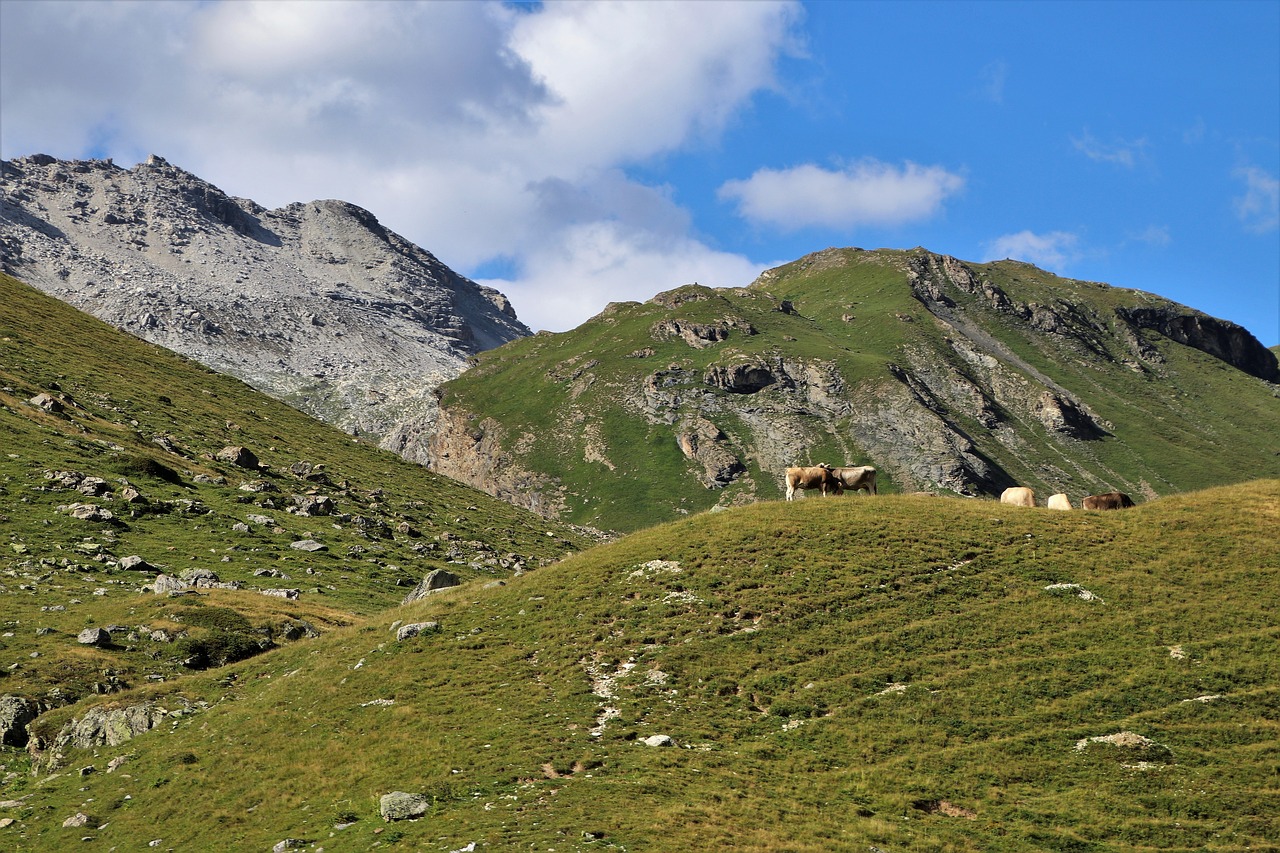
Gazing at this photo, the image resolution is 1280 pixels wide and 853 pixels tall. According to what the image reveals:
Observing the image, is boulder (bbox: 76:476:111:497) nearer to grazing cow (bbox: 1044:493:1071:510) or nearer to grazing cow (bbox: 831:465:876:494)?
grazing cow (bbox: 831:465:876:494)

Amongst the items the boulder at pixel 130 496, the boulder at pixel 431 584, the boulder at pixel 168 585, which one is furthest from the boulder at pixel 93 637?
the boulder at pixel 130 496

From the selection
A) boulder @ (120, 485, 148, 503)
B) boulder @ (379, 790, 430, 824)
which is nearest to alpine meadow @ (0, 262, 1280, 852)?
boulder @ (379, 790, 430, 824)

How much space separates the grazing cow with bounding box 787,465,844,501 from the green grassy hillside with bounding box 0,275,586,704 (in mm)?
32507

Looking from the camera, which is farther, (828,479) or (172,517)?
(172,517)

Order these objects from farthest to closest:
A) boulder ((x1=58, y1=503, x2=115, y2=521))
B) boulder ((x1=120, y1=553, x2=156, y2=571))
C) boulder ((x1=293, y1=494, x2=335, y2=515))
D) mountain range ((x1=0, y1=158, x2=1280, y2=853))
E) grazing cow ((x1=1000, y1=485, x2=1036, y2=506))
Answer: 1. boulder ((x1=293, y1=494, x2=335, y2=515))
2. boulder ((x1=58, y1=503, x2=115, y2=521))
3. boulder ((x1=120, y1=553, x2=156, y2=571))
4. grazing cow ((x1=1000, y1=485, x2=1036, y2=506))
5. mountain range ((x1=0, y1=158, x2=1280, y2=853))

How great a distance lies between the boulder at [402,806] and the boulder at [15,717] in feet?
72.4

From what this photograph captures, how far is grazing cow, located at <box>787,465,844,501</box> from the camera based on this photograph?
6072 cm

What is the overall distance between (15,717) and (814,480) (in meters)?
46.8

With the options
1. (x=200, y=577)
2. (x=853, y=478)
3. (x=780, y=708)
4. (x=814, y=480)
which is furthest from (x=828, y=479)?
(x=200, y=577)

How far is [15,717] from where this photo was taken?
132 feet

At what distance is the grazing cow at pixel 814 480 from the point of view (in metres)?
60.7

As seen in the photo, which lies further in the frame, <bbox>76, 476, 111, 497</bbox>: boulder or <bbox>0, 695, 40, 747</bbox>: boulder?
<bbox>76, 476, 111, 497</bbox>: boulder

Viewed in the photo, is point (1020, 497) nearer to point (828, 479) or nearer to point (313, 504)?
point (828, 479)

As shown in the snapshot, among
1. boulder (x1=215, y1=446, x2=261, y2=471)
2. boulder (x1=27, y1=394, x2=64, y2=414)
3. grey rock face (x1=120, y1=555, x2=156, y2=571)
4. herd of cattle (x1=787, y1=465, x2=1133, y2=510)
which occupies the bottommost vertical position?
grey rock face (x1=120, y1=555, x2=156, y2=571)
